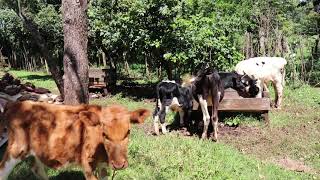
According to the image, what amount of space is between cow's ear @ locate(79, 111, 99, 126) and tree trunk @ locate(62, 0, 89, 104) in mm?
2384

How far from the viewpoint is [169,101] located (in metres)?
10.3

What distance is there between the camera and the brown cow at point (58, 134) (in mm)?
4781

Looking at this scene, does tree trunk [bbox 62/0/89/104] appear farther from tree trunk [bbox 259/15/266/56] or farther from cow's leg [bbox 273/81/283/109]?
tree trunk [bbox 259/15/266/56]

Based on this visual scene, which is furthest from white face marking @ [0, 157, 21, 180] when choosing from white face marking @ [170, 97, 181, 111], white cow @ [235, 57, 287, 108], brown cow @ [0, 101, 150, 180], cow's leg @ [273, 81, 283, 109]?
cow's leg @ [273, 81, 283, 109]

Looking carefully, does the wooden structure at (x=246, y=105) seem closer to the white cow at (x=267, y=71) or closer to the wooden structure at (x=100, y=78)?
the white cow at (x=267, y=71)

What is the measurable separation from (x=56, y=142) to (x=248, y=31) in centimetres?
1556

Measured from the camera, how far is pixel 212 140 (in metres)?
9.48

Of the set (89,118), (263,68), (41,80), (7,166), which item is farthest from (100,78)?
(89,118)

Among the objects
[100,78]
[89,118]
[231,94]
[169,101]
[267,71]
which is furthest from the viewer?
[100,78]

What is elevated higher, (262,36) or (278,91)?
(262,36)

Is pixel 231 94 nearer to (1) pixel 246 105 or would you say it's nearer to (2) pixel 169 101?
(1) pixel 246 105

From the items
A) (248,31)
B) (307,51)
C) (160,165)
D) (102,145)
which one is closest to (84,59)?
(160,165)

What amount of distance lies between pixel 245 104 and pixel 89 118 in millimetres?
6528

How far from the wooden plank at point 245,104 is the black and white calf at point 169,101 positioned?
33.0 inches
